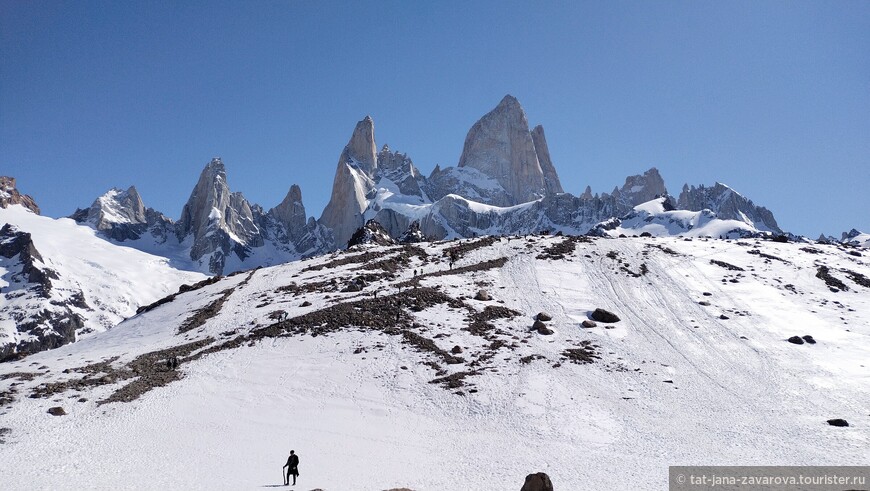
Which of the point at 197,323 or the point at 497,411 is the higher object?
the point at 197,323

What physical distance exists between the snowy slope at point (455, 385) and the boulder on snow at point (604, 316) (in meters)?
0.80

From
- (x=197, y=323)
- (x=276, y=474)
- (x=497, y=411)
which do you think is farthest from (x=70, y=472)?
(x=197, y=323)

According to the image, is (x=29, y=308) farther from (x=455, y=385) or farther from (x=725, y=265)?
(x=725, y=265)

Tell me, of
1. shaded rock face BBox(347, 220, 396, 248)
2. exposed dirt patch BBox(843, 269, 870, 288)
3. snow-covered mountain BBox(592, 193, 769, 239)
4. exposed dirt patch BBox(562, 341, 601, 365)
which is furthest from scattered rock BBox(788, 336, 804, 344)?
snow-covered mountain BBox(592, 193, 769, 239)

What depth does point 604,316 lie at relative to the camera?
47.4 metres

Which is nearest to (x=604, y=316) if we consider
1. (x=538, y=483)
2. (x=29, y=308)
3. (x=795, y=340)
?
(x=795, y=340)

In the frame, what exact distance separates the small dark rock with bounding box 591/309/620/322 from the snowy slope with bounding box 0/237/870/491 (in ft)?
2.68

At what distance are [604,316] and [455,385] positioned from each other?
19.8m

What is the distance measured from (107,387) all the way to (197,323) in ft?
Result: 51.3

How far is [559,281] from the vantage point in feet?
195

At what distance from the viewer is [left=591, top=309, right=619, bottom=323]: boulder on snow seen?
4738 centimetres

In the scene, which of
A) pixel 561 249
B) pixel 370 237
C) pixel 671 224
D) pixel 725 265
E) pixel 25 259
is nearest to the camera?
pixel 725 265

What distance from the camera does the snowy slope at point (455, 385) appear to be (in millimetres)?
23719

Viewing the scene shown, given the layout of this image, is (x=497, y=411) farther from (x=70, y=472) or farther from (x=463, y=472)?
(x=70, y=472)
